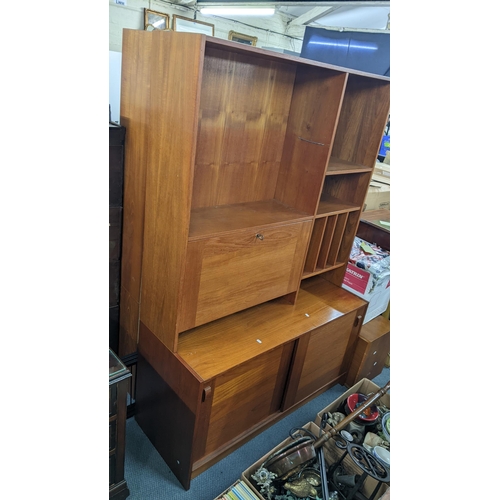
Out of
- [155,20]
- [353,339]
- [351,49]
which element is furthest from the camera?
[155,20]

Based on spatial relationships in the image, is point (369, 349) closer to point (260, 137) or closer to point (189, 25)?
point (260, 137)

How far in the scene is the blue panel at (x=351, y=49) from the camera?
3.58 metres

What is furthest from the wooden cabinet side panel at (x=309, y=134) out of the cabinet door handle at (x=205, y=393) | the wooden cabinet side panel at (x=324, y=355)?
the cabinet door handle at (x=205, y=393)

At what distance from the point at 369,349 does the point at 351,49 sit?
3157 mm

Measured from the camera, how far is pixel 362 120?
1999mm

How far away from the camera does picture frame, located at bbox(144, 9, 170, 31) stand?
5215 millimetres

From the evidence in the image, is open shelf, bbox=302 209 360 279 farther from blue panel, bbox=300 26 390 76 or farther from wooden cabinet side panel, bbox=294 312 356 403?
blue panel, bbox=300 26 390 76

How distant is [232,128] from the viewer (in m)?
1.62

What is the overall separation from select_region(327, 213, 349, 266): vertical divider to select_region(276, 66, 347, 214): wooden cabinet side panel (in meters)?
0.35

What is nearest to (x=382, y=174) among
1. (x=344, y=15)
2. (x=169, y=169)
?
(x=169, y=169)

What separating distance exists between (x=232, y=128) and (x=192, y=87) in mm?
438

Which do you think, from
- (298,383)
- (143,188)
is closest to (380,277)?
(298,383)

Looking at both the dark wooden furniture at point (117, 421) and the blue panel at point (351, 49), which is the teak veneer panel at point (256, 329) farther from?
the blue panel at point (351, 49)

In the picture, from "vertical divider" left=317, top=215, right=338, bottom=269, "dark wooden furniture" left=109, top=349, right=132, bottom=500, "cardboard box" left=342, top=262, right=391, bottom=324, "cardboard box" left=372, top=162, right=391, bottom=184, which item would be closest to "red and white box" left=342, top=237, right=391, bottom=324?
"cardboard box" left=342, top=262, right=391, bottom=324
